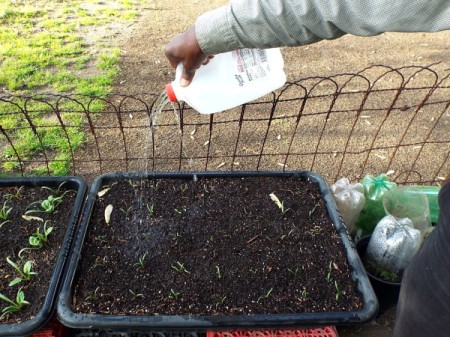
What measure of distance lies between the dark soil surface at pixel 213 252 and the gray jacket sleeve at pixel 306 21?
1.01m

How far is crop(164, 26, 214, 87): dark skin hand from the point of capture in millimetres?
1247

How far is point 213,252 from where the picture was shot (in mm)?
1891

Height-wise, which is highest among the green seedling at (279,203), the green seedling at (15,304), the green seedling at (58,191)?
the green seedling at (279,203)

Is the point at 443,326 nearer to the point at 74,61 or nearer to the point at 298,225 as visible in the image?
the point at 298,225

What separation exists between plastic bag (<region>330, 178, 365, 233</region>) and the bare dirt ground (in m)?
1.80

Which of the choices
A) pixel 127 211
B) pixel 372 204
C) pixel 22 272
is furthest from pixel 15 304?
pixel 372 204

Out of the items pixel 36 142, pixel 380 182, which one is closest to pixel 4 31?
pixel 36 142

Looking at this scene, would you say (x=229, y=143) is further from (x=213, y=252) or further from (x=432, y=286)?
(x=432, y=286)

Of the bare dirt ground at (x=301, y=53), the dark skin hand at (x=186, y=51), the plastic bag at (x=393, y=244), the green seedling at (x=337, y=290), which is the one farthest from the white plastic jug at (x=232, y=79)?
the bare dirt ground at (x=301, y=53)

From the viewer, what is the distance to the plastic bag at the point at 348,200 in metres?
2.19

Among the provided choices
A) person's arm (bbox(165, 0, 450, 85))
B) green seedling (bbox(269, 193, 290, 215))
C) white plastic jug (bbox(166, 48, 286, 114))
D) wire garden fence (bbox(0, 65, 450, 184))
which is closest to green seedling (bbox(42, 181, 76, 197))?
wire garden fence (bbox(0, 65, 450, 184))

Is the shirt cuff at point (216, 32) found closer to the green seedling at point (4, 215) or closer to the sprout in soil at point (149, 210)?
the sprout in soil at point (149, 210)

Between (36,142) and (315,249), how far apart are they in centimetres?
221

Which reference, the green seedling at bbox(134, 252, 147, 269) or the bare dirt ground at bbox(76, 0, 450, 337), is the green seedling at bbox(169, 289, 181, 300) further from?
the bare dirt ground at bbox(76, 0, 450, 337)
